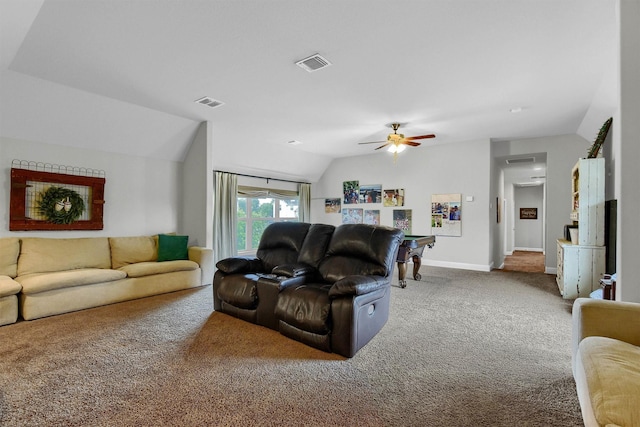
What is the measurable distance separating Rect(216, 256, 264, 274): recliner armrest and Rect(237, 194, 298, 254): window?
11.7 feet

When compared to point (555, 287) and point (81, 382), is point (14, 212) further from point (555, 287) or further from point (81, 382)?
point (555, 287)

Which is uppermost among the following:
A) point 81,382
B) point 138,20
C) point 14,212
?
point 138,20

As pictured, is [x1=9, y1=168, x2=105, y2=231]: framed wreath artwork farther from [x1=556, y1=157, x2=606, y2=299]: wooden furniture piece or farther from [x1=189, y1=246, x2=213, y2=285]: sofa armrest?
[x1=556, y1=157, x2=606, y2=299]: wooden furniture piece

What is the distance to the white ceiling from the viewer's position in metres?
2.39

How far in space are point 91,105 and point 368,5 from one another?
12.7 feet

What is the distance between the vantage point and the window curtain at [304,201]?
8.57 meters

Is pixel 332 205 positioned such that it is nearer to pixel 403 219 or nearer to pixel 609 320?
pixel 403 219

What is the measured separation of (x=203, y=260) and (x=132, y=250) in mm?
1028

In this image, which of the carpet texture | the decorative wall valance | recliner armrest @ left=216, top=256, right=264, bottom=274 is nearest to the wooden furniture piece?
the carpet texture

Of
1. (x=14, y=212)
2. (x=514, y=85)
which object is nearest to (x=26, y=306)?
(x=14, y=212)

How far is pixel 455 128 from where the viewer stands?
5590 mm

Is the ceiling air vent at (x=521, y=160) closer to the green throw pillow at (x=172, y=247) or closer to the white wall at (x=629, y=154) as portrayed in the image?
the white wall at (x=629, y=154)

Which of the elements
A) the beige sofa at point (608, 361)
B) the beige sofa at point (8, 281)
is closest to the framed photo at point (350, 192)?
the beige sofa at point (608, 361)

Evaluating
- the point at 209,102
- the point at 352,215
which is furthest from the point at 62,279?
the point at 352,215
